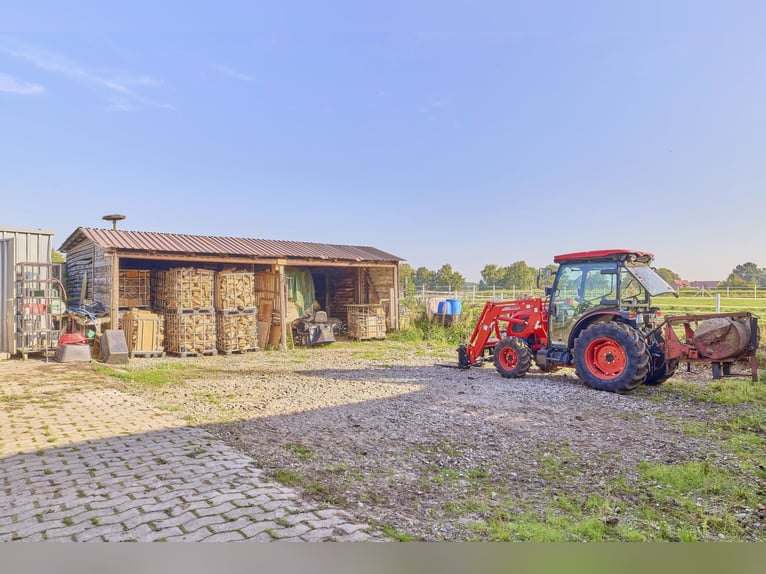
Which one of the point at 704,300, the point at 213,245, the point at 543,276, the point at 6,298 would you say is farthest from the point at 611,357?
the point at 6,298

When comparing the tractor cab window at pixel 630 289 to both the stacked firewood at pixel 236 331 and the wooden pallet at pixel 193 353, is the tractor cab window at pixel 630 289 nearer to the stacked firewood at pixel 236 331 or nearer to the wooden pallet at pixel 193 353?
the stacked firewood at pixel 236 331

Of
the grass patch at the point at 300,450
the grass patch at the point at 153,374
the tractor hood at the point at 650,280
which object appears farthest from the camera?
the grass patch at the point at 153,374

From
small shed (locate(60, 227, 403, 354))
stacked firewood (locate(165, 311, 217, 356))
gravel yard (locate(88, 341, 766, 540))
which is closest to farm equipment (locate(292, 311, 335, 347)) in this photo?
small shed (locate(60, 227, 403, 354))

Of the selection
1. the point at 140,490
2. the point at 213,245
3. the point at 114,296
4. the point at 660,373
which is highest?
the point at 213,245

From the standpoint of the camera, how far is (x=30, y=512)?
3.47 meters

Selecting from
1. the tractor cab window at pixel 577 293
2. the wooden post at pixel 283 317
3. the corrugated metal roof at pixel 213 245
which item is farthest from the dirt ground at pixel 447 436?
the corrugated metal roof at pixel 213 245

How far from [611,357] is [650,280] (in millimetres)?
1421

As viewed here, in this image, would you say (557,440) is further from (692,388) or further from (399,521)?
Answer: (692,388)

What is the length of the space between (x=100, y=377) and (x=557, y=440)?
8.00 metres

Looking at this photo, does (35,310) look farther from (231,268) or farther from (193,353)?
(231,268)

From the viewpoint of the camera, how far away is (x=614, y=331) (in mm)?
7809

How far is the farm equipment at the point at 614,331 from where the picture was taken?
7473mm

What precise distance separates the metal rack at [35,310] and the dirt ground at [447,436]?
4574 millimetres

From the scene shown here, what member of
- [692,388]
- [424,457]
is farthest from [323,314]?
[424,457]
